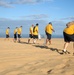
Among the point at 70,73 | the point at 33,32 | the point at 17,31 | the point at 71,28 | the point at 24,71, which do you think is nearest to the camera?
the point at 70,73

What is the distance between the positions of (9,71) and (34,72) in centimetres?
81

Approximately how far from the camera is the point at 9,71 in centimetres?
812

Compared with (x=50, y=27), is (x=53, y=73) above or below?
below

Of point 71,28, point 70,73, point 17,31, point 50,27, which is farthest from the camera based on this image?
point 17,31

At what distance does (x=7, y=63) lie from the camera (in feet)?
31.0

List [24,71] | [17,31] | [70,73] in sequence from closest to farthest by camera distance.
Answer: [70,73] → [24,71] → [17,31]

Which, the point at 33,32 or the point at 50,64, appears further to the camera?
the point at 33,32

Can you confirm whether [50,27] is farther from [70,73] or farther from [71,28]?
[70,73]

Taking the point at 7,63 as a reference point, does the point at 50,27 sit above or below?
above

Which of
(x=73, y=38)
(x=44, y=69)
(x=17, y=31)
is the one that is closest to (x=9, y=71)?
(x=44, y=69)

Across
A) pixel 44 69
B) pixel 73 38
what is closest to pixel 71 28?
pixel 73 38

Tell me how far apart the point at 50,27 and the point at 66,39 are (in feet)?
24.3

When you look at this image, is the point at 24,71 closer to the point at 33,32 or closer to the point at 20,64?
the point at 20,64

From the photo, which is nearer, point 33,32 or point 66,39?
point 66,39
